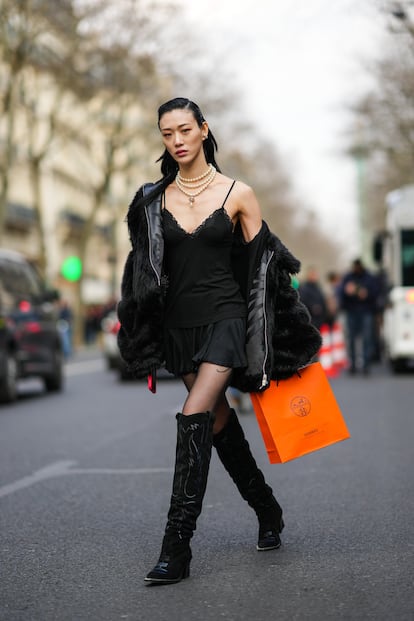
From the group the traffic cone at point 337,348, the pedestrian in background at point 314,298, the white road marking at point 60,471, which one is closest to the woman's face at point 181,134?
the white road marking at point 60,471

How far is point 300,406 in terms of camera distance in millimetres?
5375

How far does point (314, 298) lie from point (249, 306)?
15.3 m

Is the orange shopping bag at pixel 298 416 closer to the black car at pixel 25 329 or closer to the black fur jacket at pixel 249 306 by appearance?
the black fur jacket at pixel 249 306

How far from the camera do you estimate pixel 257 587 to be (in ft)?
16.2

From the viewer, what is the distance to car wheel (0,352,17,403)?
15.8 metres

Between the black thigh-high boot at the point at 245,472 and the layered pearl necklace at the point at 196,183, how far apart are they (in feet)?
3.05

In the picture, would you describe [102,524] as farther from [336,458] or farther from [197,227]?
[336,458]

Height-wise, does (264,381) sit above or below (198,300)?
below

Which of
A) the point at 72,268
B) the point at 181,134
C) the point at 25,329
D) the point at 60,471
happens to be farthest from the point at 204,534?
the point at 72,268

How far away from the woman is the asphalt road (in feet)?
1.17

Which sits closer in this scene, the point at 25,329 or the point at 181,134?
the point at 181,134

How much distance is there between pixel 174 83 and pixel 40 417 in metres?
27.6

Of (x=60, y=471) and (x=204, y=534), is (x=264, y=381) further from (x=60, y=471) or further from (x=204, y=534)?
(x=60, y=471)

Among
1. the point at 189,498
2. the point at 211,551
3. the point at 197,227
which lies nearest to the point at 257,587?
the point at 189,498
